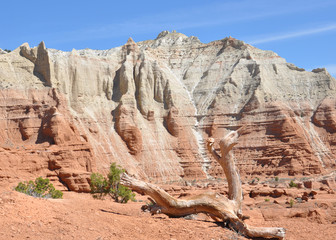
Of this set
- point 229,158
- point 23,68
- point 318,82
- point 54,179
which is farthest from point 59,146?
point 318,82

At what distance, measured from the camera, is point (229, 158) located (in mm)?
17000

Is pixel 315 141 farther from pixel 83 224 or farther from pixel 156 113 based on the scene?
pixel 83 224

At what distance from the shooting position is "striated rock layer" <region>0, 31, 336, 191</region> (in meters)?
55.8

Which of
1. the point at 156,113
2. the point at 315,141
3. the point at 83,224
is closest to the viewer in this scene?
the point at 83,224

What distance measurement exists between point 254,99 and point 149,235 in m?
64.9

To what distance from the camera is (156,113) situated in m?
73.2

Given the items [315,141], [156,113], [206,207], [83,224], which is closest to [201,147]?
[156,113]

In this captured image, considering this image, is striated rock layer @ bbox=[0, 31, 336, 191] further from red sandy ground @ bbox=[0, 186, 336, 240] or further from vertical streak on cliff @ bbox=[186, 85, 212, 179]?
red sandy ground @ bbox=[0, 186, 336, 240]

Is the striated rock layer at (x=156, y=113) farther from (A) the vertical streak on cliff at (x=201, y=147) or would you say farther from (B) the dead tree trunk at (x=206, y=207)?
(B) the dead tree trunk at (x=206, y=207)

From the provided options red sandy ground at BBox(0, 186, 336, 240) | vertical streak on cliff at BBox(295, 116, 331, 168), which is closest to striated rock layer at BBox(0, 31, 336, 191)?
vertical streak on cliff at BBox(295, 116, 331, 168)

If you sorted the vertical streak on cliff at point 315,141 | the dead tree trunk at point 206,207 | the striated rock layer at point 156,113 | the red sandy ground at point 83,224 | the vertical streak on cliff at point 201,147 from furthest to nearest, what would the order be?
the vertical streak on cliff at point 201,147 → the vertical streak on cliff at point 315,141 → the striated rock layer at point 156,113 → the dead tree trunk at point 206,207 → the red sandy ground at point 83,224

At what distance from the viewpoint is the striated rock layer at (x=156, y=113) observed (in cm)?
5584

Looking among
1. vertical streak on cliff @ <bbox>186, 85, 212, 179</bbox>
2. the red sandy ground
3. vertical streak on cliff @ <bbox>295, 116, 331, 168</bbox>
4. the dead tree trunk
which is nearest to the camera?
the red sandy ground

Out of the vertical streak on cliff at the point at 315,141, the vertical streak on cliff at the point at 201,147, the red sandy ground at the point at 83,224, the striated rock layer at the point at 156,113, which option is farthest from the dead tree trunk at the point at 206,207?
the vertical streak on cliff at the point at 315,141
